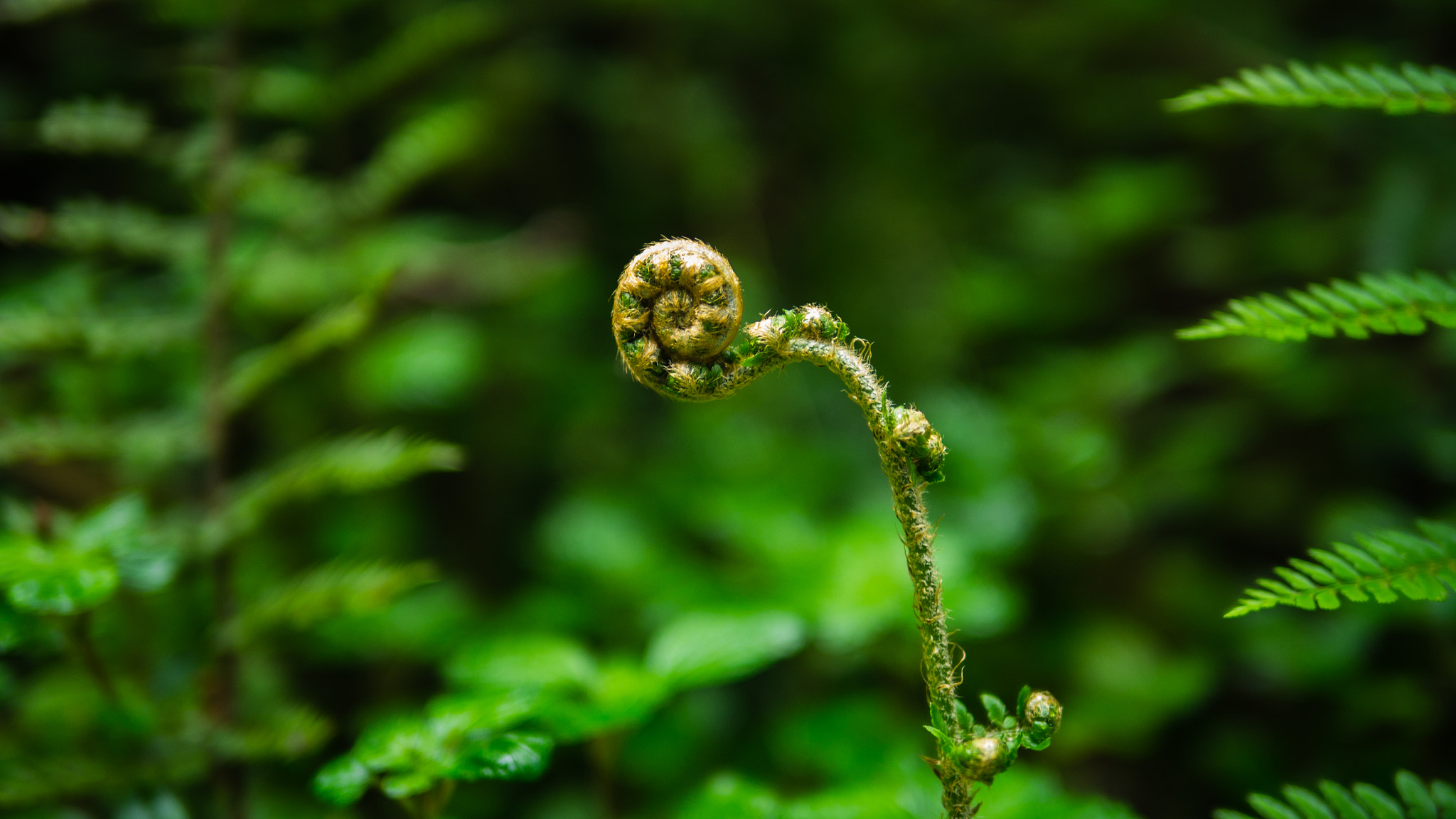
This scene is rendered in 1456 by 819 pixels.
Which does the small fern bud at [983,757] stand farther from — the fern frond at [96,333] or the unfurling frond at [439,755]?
the fern frond at [96,333]

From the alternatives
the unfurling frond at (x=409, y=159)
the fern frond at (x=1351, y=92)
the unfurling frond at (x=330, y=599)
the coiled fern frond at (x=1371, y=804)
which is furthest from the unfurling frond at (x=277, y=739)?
the fern frond at (x=1351, y=92)

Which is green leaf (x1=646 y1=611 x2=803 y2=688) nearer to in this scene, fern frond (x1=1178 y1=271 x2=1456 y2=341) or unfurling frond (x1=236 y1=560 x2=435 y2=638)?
unfurling frond (x1=236 y1=560 x2=435 y2=638)

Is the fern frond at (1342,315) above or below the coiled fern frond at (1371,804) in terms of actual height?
above

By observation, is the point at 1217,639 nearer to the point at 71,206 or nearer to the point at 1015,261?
the point at 1015,261

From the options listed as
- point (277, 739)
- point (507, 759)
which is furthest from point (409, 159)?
point (507, 759)

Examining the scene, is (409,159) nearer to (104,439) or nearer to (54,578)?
(104,439)

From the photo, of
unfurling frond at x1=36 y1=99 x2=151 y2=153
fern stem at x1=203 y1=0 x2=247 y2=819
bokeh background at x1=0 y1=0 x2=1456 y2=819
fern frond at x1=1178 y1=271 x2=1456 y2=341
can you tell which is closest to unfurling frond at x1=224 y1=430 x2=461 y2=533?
fern stem at x1=203 y1=0 x2=247 y2=819
